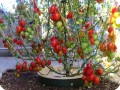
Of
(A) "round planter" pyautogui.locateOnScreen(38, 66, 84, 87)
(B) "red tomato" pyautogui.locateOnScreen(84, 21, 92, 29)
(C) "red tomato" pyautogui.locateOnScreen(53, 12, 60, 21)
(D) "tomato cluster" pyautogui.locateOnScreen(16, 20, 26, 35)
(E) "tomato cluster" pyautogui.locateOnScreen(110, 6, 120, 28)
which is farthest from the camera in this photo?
(A) "round planter" pyautogui.locateOnScreen(38, 66, 84, 87)

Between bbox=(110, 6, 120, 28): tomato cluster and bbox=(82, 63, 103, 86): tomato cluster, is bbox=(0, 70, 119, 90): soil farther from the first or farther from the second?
bbox=(110, 6, 120, 28): tomato cluster

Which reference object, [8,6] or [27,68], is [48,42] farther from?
[8,6]

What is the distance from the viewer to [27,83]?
17.4ft

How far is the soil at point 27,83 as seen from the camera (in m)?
5.04

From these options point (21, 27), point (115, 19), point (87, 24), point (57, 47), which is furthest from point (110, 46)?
point (21, 27)

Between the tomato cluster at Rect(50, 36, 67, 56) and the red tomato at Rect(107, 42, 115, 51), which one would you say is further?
the tomato cluster at Rect(50, 36, 67, 56)

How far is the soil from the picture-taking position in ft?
16.5

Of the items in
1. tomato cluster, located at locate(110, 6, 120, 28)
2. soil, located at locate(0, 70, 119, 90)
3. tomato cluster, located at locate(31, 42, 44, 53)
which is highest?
tomato cluster, located at locate(110, 6, 120, 28)

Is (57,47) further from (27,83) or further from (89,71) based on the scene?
(27,83)

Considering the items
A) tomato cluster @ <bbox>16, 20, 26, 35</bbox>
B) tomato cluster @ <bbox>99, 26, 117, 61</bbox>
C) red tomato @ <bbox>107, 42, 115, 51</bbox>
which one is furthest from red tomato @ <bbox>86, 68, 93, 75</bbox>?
tomato cluster @ <bbox>16, 20, 26, 35</bbox>

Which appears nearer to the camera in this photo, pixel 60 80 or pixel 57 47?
pixel 57 47

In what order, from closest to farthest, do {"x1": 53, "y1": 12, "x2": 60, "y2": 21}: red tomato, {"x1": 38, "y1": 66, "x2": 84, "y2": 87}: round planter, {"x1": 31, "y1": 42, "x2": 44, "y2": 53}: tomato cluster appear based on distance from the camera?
{"x1": 53, "y1": 12, "x2": 60, "y2": 21}: red tomato, {"x1": 38, "y1": 66, "x2": 84, "y2": 87}: round planter, {"x1": 31, "y1": 42, "x2": 44, "y2": 53}: tomato cluster

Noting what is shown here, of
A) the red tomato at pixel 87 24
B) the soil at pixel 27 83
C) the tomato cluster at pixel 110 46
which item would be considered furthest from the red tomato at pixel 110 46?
the soil at pixel 27 83

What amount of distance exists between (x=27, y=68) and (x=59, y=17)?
5.26 feet
